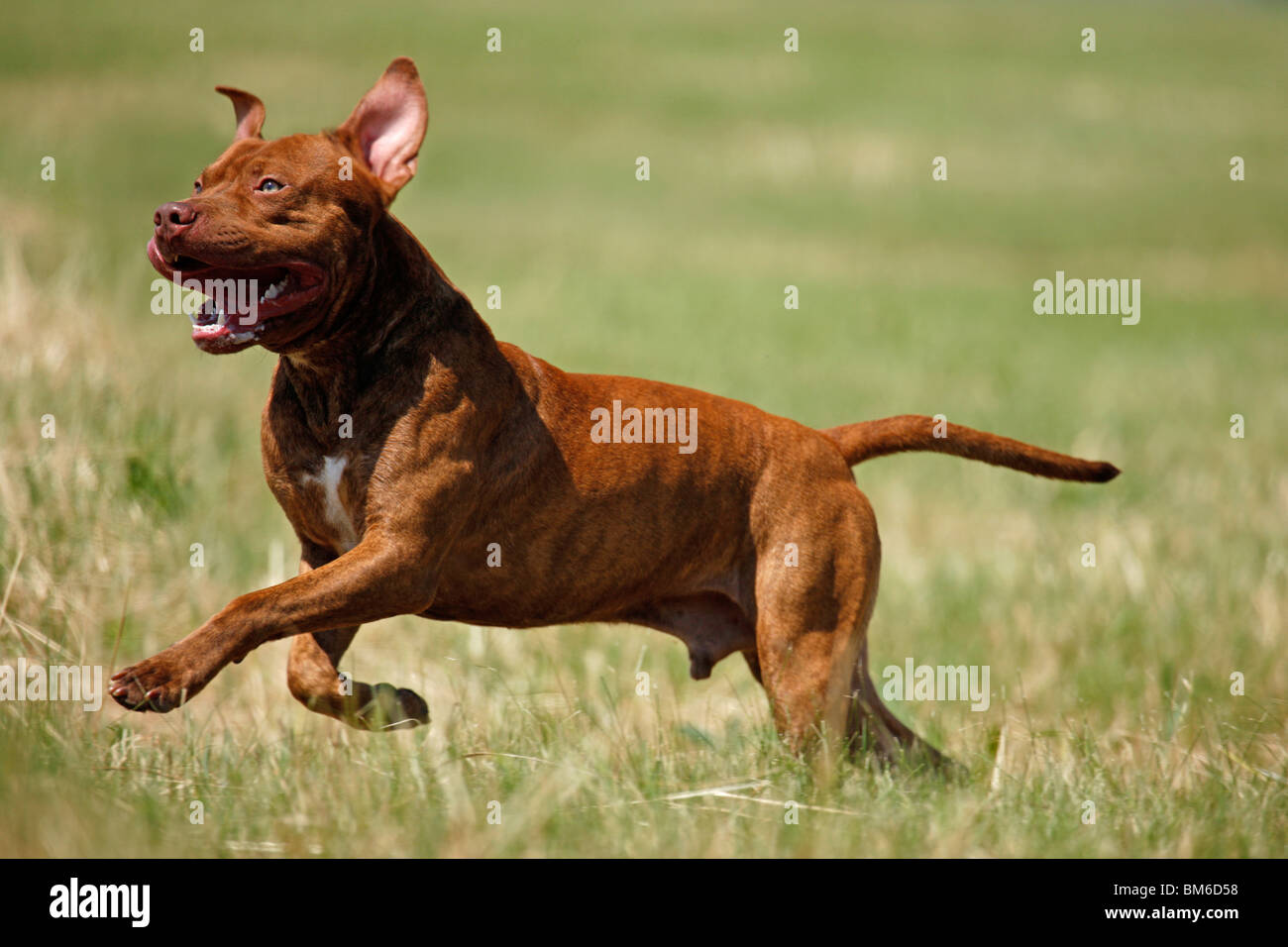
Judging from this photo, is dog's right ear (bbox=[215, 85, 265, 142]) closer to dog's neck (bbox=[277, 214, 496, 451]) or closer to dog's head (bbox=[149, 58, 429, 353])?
dog's head (bbox=[149, 58, 429, 353])

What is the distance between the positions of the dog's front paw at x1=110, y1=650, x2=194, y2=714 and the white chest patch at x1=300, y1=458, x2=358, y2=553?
2.64ft

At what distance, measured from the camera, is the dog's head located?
4.52m

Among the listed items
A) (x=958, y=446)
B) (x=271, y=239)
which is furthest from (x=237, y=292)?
(x=958, y=446)

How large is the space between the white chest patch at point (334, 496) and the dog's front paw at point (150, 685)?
2.64 feet

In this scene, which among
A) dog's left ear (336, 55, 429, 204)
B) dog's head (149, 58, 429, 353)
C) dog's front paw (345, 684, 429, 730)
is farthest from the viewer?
dog's front paw (345, 684, 429, 730)

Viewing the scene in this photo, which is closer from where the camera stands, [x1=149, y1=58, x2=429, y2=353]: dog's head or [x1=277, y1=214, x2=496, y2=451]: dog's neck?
[x1=149, y1=58, x2=429, y2=353]: dog's head

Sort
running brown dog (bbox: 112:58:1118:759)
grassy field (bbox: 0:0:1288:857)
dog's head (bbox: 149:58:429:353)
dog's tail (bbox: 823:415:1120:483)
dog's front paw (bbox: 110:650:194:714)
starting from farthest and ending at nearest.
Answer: dog's tail (bbox: 823:415:1120:483) < grassy field (bbox: 0:0:1288:857) < running brown dog (bbox: 112:58:1118:759) < dog's head (bbox: 149:58:429:353) < dog's front paw (bbox: 110:650:194:714)

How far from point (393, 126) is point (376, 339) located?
2.63 feet

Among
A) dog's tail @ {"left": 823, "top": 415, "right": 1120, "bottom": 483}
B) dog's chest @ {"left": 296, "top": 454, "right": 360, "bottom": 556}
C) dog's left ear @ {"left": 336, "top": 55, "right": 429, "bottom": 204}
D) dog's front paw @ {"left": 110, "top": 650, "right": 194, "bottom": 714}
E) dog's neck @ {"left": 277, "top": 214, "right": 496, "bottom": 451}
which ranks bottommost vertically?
dog's front paw @ {"left": 110, "top": 650, "right": 194, "bottom": 714}

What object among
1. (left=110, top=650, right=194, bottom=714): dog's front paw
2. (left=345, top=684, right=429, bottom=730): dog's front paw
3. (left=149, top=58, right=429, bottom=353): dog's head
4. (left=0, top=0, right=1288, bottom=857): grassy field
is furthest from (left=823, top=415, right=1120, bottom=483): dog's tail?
(left=110, top=650, right=194, bottom=714): dog's front paw

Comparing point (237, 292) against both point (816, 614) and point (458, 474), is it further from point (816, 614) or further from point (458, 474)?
point (816, 614)

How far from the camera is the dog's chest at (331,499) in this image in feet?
16.1

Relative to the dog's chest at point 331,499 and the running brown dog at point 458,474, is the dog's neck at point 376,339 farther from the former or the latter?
the dog's chest at point 331,499

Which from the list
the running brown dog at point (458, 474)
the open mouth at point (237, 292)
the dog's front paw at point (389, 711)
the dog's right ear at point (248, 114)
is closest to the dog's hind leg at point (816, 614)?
the running brown dog at point (458, 474)
